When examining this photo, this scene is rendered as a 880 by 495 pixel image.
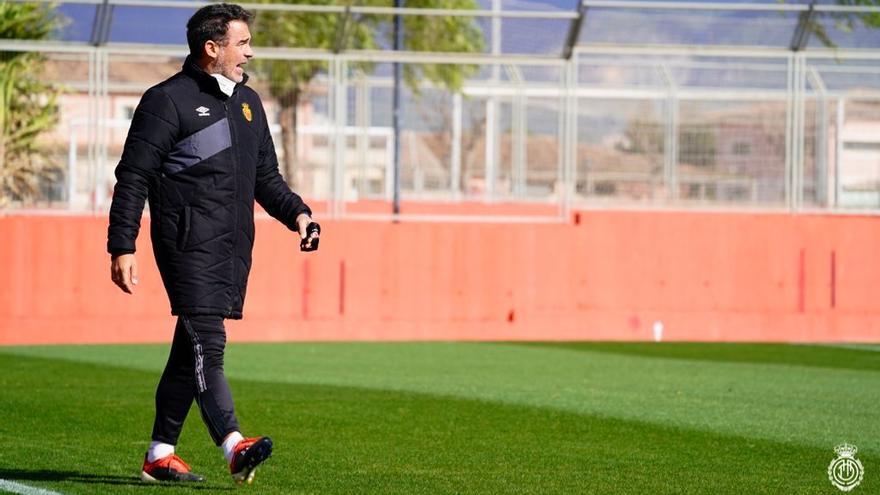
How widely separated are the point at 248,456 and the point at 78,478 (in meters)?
1.02

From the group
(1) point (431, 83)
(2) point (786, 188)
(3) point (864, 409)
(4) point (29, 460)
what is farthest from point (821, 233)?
(4) point (29, 460)

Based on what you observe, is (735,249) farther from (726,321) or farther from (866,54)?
(866,54)

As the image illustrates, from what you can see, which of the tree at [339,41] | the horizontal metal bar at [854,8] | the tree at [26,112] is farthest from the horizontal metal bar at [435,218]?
the horizontal metal bar at [854,8]

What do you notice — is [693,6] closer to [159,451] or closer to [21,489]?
[159,451]

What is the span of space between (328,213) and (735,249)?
4605 millimetres

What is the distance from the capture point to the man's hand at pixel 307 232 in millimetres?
7207

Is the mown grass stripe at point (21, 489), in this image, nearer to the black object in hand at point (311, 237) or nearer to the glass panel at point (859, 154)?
the black object in hand at point (311, 237)

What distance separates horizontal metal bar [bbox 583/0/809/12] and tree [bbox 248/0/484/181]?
1533mm

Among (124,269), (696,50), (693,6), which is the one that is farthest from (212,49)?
(696,50)

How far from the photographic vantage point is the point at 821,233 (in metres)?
19.6

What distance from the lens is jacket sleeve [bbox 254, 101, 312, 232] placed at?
7.43 metres

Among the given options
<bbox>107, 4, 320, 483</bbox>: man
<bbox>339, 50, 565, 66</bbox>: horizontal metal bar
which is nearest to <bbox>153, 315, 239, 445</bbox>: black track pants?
<bbox>107, 4, 320, 483</bbox>: man

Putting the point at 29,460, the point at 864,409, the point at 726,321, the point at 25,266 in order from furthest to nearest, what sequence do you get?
the point at 726,321
the point at 25,266
the point at 864,409
the point at 29,460

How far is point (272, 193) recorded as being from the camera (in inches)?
294
